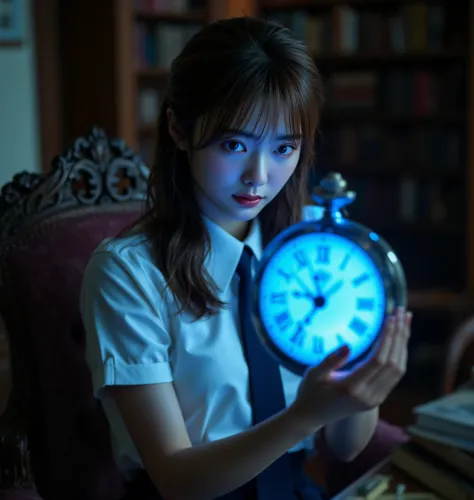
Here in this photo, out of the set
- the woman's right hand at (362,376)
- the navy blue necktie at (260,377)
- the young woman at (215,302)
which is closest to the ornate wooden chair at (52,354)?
the young woman at (215,302)

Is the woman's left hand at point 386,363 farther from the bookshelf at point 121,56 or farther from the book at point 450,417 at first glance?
the bookshelf at point 121,56

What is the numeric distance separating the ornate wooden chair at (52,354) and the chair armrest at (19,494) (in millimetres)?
85

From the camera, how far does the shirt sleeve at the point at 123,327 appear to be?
3.02 feet

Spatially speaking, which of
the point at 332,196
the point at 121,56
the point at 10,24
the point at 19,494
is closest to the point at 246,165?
the point at 332,196

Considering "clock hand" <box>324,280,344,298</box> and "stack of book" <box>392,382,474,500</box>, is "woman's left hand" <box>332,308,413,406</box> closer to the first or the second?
"clock hand" <box>324,280,344,298</box>

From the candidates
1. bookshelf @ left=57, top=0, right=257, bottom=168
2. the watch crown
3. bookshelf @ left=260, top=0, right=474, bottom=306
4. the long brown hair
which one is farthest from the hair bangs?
bookshelf @ left=260, top=0, right=474, bottom=306

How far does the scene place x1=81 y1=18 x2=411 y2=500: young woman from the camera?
2.76ft

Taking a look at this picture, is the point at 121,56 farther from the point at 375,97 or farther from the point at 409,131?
the point at 409,131

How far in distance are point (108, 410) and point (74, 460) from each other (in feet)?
0.63

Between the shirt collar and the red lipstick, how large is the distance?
0.43 ft

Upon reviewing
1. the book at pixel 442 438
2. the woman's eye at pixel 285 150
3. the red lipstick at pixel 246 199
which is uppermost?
the woman's eye at pixel 285 150

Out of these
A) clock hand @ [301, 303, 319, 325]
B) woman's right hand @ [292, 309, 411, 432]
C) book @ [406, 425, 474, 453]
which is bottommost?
book @ [406, 425, 474, 453]

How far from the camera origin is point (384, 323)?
701 mm

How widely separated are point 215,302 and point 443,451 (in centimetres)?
38
